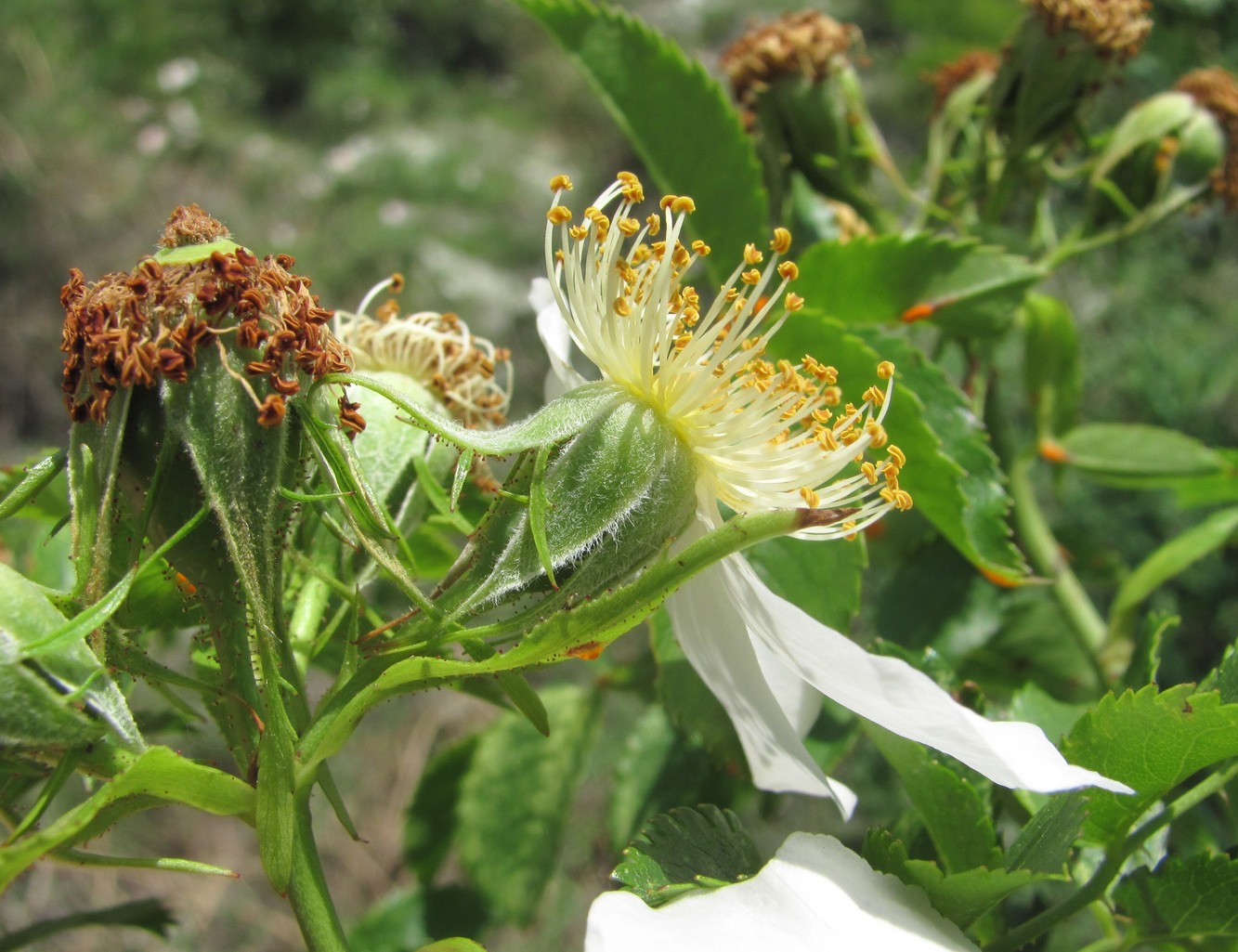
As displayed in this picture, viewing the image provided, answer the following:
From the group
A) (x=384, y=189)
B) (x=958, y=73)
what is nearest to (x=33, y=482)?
(x=958, y=73)

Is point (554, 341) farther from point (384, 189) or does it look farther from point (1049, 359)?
point (384, 189)

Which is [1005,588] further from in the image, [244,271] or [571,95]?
[571,95]

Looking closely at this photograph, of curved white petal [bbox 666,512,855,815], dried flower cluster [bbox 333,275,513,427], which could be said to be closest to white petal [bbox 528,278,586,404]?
dried flower cluster [bbox 333,275,513,427]

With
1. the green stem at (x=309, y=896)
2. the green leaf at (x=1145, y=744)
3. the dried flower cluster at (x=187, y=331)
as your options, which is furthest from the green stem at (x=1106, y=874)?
the dried flower cluster at (x=187, y=331)

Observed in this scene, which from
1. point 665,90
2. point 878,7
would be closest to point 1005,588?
point 665,90

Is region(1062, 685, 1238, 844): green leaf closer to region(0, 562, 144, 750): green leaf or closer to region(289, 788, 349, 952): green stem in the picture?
region(289, 788, 349, 952): green stem

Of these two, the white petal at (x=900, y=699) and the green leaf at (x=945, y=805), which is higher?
the white petal at (x=900, y=699)

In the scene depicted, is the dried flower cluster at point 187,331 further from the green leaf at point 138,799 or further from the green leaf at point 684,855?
the green leaf at point 684,855
